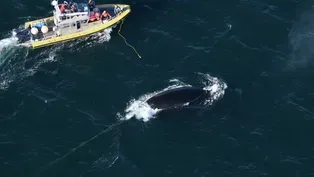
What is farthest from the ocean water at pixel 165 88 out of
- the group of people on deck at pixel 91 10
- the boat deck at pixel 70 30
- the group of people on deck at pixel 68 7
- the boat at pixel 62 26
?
the group of people on deck at pixel 68 7

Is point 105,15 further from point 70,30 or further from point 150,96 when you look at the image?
point 150,96

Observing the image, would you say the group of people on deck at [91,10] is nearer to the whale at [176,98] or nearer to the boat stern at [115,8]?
the boat stern at [115,8]

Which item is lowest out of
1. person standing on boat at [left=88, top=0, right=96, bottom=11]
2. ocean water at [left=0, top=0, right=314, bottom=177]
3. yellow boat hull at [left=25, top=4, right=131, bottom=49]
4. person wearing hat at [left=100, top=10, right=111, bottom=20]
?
ocean water at [left=0, top=0, right=314, bottom=177]

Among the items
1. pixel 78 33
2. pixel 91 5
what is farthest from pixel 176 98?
pixel 91 5

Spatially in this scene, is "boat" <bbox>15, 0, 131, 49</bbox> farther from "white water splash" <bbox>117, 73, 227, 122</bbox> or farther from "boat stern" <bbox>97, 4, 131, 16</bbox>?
"white water splash" <bbox>117, 73, 227, 122</bbox>

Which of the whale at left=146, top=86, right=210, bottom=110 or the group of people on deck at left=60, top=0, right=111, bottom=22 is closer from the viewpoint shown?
the whale at left=146, top=86, right=210, bottom=110

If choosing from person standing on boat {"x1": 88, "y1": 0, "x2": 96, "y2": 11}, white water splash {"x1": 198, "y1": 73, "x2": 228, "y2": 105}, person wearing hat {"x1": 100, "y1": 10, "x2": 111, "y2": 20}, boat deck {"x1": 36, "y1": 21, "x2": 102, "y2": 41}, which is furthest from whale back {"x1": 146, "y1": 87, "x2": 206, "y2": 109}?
person standing on boat {"x1": 88, "y1": 0, "x2": 96, "y2": 11}

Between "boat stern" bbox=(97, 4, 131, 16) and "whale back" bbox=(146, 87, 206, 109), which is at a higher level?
"boat stern" bbox=(97, 4, 131, 16)
